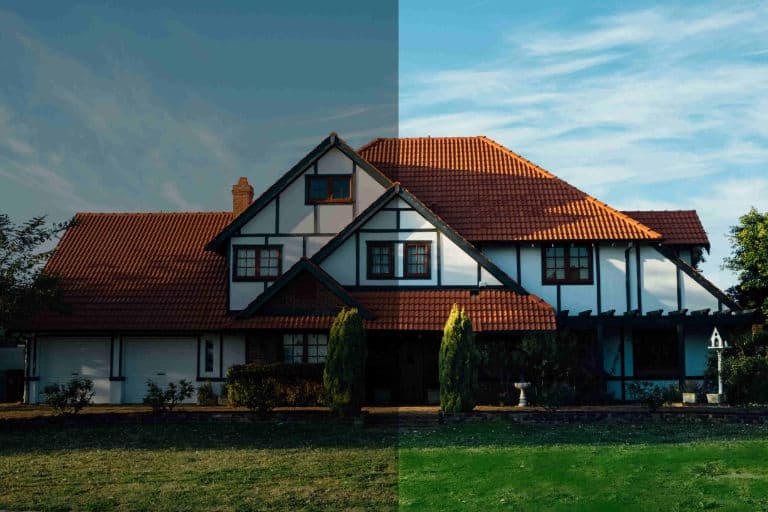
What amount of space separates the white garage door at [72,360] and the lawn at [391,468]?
28.8ft

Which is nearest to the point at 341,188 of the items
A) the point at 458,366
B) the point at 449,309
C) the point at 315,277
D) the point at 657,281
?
the point at 315,277

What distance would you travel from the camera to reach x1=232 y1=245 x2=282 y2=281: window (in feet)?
103

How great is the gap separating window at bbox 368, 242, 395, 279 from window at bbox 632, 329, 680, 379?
8.01 meters

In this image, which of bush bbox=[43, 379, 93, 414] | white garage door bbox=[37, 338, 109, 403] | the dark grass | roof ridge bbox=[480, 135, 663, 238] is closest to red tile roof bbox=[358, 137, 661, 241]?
roof ridge bbox=[480, 135, 663, 238]

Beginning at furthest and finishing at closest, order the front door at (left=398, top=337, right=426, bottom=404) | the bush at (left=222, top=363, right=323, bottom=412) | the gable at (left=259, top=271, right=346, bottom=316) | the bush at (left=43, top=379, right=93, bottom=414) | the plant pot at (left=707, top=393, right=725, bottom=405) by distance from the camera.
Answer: the front door at (left=398, top=337, right=426, bottom=404) → the gable at (left=259, top=271, right=346, bottom=316) → the bush at (left=222, top=363, right=323, bottom=412) → the plant pot at (left=707, top=393, right=725, bottom=405) → the bush at (left=43, top=379, right=93, bottom=414)

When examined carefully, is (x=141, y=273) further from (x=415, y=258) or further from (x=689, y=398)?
(x=689, y=398)

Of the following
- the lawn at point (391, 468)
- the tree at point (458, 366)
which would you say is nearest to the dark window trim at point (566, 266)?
the tree at point (458, 366)

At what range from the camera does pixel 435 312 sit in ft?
95.3

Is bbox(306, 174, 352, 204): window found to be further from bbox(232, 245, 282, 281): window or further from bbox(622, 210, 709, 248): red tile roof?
bbox(622, 210, 709, 248): red tile roof

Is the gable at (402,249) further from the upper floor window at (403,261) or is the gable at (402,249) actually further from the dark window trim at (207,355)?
the dark window trim at (207,355)

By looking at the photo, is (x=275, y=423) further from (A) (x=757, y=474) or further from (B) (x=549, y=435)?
(A) (x=757, y=474)

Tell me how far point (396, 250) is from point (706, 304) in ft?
31.9

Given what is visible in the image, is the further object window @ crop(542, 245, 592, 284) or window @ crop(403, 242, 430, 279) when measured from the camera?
window @ crop(542, 245, 592, 284)

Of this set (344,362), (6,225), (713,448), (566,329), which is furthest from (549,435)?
(6,225)
